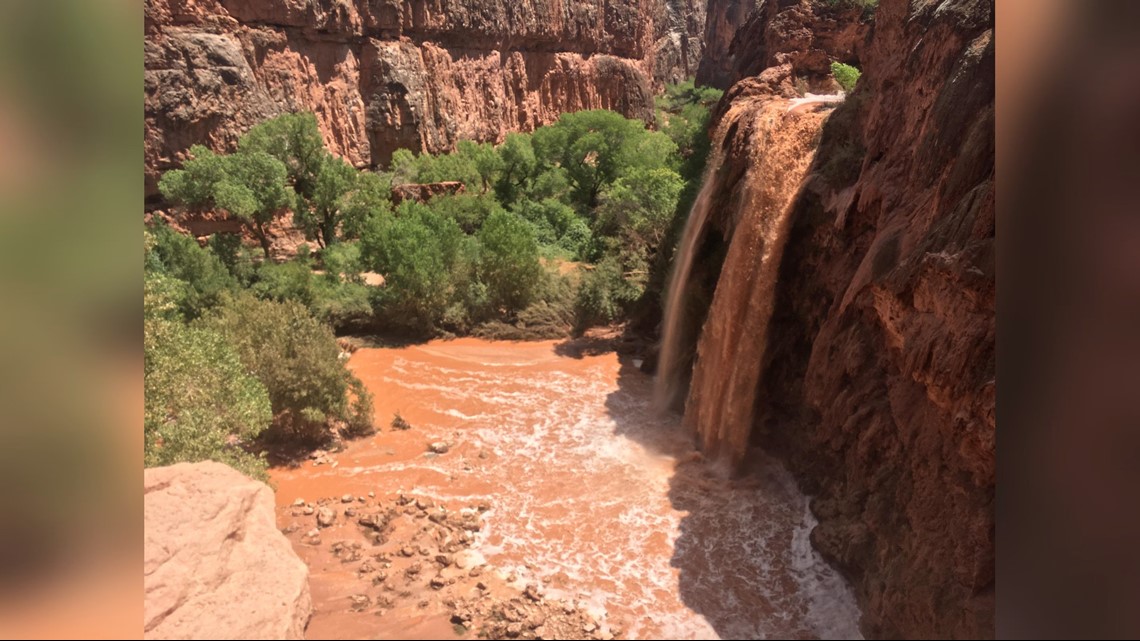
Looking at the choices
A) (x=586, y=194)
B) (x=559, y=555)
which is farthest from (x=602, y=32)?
(x=559, y=555)

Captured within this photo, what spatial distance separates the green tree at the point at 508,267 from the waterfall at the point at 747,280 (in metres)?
6.11

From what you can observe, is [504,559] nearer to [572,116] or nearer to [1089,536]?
[1089,536]

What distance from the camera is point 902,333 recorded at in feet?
16.8

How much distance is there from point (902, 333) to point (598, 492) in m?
4.28

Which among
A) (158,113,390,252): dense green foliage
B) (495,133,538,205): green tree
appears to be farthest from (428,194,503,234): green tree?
(495,133,538,205): green tree

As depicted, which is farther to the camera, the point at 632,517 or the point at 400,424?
the point at 400,424

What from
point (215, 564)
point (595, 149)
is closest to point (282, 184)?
point (595, 149)

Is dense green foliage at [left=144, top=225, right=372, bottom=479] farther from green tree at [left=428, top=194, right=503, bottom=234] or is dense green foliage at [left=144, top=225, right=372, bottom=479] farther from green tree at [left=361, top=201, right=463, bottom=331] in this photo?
green tree at [left=428, top=194, right=503, bottom=234]

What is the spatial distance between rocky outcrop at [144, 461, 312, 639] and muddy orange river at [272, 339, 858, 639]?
0.24 metres

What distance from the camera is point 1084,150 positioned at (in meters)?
1.74

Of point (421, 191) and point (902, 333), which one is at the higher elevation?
point (421, 191)

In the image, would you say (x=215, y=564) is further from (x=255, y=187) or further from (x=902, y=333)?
(x=255, y=187)

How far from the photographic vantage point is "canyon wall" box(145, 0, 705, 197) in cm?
2075

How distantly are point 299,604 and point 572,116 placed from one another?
78.7 feet
